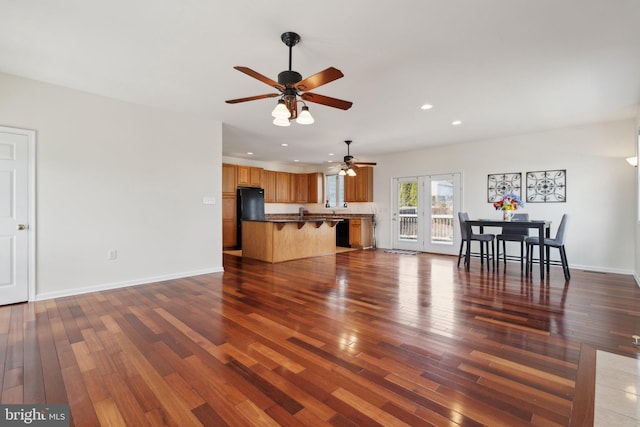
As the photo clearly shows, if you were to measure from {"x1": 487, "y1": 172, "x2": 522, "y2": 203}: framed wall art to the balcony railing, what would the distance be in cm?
105

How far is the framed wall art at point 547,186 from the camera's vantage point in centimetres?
568

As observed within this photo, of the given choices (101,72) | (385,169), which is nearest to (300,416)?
(101,72)

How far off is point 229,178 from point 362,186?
3.79 m

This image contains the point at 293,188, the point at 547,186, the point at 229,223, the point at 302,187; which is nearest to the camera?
the point at 547,186

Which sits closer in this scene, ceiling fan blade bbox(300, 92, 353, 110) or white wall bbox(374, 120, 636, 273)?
ceiling fan blade bbox(300, 92, 353, 110)

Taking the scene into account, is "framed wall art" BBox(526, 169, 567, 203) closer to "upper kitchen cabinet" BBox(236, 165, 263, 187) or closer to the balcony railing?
the balcony railing

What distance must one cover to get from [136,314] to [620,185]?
24.3ft

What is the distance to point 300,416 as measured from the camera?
1.55m

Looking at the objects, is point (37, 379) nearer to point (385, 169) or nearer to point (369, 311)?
point (369, 311)

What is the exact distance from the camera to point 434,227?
7547 mm

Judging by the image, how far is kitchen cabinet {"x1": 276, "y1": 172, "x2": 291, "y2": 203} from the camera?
31.9ft

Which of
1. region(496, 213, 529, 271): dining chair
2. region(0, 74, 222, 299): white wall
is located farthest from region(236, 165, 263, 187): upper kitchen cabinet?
region(496, 213, 529, 271): dining chair

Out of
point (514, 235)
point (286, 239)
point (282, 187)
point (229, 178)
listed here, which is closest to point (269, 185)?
point (282, 187)

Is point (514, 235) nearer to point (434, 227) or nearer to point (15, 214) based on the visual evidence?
point (434, 227)
